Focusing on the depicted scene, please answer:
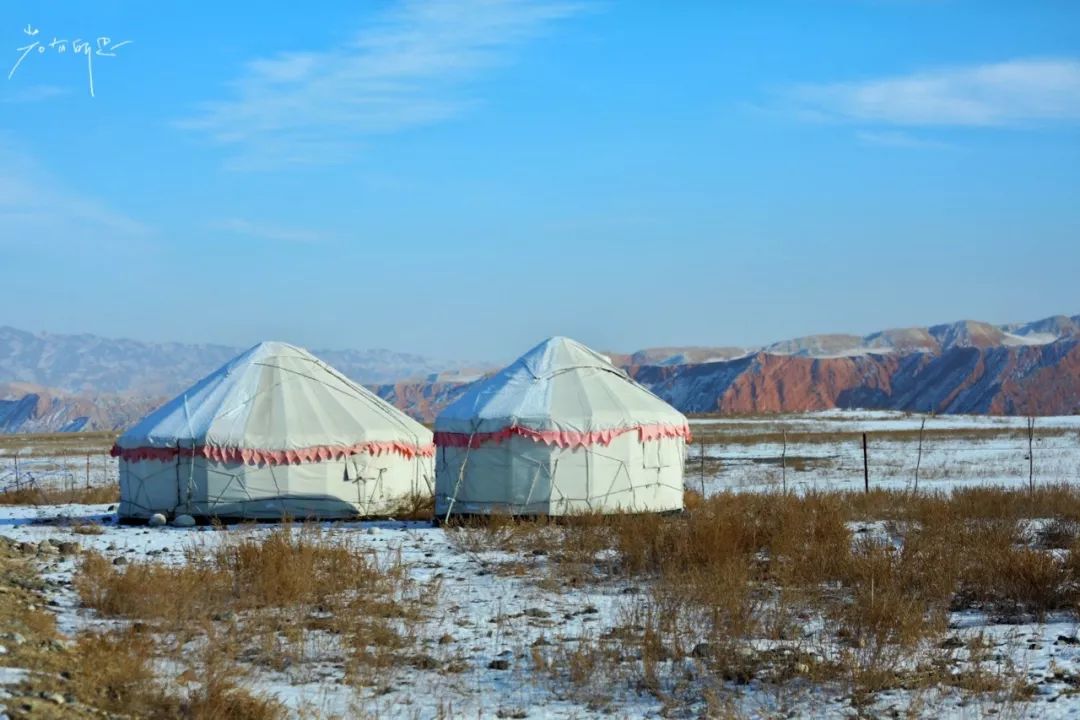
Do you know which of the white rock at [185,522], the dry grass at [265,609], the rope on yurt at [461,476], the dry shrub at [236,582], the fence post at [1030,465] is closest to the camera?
the dry grass at [265,609]

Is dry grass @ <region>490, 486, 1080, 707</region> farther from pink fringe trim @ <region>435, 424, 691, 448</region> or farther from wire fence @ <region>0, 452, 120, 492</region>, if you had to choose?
wire fence @ <region>0, 452, 120, 492</region>

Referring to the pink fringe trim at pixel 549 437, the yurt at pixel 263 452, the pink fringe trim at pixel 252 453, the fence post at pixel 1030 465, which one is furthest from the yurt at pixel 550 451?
the fence post at pixel 1030 465

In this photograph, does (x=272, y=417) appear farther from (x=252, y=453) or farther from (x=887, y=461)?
(x=887, y=461)

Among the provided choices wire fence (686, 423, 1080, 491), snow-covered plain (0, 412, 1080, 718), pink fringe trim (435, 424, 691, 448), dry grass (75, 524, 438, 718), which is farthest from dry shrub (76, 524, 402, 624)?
wire fence (686, 423, 1080, 491)

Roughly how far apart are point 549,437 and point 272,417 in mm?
4415

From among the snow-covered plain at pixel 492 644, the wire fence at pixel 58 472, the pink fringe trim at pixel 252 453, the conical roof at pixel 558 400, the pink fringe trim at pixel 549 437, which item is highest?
the conical roof at pixel 558 400

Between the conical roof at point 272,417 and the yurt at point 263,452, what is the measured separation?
0.02m

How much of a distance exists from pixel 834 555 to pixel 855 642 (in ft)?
9.91

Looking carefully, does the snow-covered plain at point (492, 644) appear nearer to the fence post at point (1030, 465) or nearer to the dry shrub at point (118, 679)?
the dry shrub at point (118, 679)

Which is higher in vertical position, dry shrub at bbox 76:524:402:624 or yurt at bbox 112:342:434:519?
yurt at bbox 112:342:434:519

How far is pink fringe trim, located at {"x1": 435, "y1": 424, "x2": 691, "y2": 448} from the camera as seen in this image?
17.4m

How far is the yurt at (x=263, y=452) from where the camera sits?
60.5 ft

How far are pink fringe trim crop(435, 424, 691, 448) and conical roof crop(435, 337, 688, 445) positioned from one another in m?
0.04

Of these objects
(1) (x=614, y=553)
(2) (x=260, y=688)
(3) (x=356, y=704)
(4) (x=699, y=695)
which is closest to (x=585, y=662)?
(4) (x=699, y=695)
